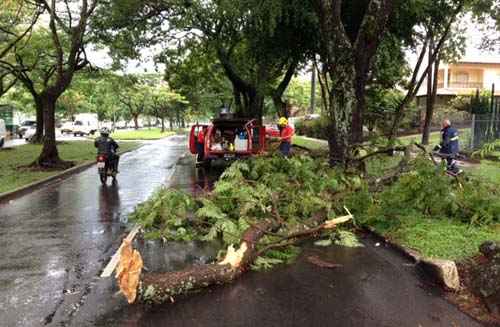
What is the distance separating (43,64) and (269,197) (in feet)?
82.2

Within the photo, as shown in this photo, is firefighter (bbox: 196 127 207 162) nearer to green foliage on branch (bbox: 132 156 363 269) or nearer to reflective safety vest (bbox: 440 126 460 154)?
green foliage on branch (bbox: 132 156 363 269)

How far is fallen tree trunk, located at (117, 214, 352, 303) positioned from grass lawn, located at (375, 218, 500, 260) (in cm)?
215

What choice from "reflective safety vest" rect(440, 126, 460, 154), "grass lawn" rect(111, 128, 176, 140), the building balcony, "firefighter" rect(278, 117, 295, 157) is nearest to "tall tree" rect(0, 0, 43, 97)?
"firefighter" rect(278, 117, 295, 157)

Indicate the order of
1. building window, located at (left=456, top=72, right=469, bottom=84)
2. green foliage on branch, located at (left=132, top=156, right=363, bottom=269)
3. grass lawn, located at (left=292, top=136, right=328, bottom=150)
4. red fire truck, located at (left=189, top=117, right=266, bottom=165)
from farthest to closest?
building window, located at (left=456, top=72, right=469, bottom=84)
grass lawn, located at (left=292, top=136, right=328, bottom=150)
red fire truck, located at (left=189, top=117, right=266, bottom=165)
green foliage on branch, located at (left=132, top=156, right=363, bottom=269)

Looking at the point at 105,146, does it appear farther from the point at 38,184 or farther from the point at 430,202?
the point at 430,202

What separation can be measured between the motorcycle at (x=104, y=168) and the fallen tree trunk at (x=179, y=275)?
8.68 meters

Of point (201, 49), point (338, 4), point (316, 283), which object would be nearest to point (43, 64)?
point (201, 49)

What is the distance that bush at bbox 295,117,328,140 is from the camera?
33881mm

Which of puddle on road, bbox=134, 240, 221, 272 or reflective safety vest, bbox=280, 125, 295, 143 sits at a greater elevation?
reflective safety vest, bbox=280, 125, 295, 143

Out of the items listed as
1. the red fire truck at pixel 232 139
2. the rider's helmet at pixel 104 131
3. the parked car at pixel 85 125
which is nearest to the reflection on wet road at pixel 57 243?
the rider's helmet at pixel 104 131

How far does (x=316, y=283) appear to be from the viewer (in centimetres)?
571

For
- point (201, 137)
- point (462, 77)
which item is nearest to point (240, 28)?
point (201, 137)

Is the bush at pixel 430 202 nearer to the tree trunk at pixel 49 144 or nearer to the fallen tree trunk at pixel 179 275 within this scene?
the fallen tree trunk at pixel 179 275

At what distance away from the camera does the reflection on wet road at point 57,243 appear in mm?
5141
